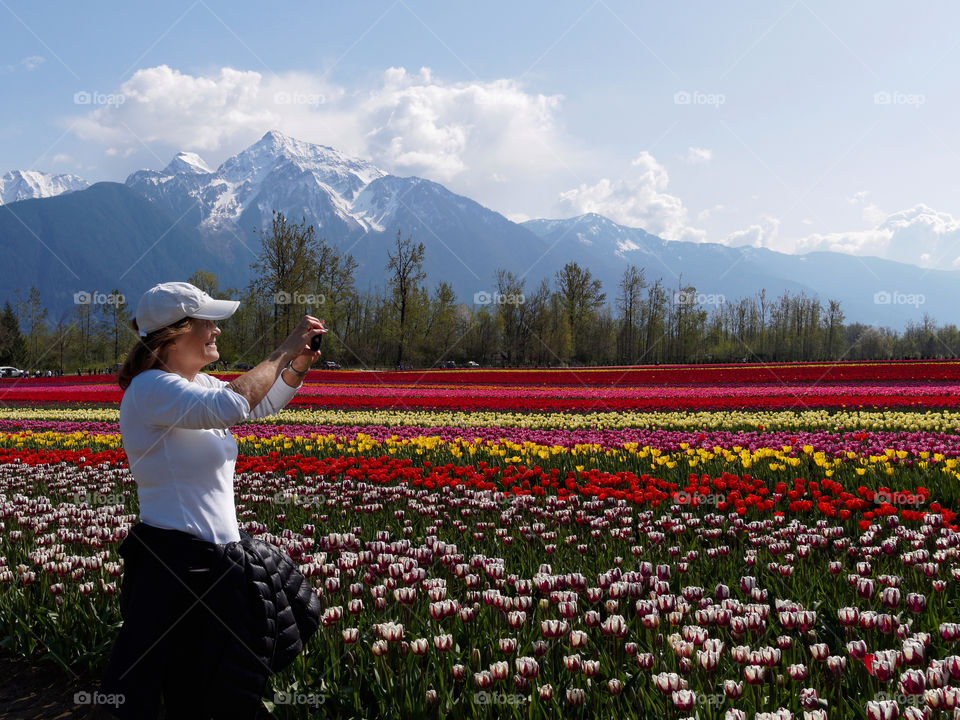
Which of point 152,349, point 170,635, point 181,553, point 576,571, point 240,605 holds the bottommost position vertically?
point 576,571

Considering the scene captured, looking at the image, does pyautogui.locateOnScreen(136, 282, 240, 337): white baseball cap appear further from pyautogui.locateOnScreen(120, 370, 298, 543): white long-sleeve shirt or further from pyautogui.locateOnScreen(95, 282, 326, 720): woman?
pyautogui.locateOnScreen(120, 370, 298, 543): white long-sleeve shirt

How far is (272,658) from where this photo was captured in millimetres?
2646

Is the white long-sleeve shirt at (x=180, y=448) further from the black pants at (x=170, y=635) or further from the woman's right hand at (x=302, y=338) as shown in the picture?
the woman's right hand at (x=302, y=338)

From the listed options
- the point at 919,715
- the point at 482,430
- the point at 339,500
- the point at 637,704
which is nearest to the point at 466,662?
the point at 637,704

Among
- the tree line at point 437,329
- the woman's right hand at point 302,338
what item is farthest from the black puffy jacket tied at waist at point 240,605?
the tree line at point 437,329

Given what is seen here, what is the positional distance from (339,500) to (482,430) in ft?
17.9

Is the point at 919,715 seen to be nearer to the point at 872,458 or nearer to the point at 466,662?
the point at 466,662

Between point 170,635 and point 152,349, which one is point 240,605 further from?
point 152,349

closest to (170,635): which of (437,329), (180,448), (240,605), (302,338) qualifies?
Answer: (240,605)

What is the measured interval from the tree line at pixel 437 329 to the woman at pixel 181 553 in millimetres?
43898

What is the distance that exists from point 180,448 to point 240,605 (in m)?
0.67

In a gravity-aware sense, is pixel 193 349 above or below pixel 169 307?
below

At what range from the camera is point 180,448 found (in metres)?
2.59

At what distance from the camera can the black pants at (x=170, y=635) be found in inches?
99.1
